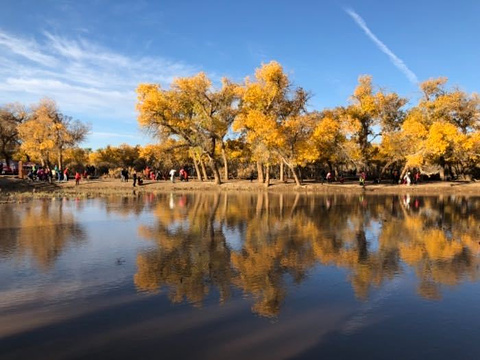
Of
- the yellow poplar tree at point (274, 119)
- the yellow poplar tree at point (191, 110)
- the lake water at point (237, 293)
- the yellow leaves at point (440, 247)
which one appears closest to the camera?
the lake water at point (237, 293)

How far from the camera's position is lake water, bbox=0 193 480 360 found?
5613 mm

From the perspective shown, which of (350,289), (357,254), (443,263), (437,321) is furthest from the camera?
(357,254)

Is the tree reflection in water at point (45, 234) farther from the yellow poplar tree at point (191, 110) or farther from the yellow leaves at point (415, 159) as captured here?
the yellow leaves at point (415, 159)

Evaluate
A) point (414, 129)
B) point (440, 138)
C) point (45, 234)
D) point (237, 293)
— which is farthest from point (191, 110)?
point (237, 293)

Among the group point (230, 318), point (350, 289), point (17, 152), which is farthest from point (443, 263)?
point (17, 152)

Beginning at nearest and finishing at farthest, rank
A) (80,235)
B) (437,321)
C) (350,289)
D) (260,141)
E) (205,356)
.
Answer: (205,356)
(437,321)
(350,289)
(80,235)
(260,141)

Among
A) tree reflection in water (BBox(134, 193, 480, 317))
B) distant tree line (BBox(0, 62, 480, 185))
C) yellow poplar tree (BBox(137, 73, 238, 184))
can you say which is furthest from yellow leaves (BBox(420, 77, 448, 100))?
tree reflection in water (BBox(134, 193, 480, 317))

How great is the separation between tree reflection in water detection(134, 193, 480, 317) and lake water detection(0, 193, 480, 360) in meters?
0.05

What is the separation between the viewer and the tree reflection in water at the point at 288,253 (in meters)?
8.37

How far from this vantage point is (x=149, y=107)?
140ft

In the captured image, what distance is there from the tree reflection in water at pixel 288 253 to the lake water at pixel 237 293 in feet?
0.18

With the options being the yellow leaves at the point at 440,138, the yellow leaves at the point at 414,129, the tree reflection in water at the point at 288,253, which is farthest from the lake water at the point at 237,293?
the yellow leaves at the point at 414,129

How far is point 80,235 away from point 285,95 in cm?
3231

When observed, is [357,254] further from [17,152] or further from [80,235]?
[17,152]
